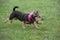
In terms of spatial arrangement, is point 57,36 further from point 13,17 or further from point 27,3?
point 27,3

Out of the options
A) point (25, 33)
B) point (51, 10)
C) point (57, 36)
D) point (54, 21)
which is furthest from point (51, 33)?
point (51, 10)

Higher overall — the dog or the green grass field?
the dog

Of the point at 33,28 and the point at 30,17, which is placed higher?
the point at 30,17

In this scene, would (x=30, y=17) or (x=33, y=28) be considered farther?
(x=33, y=28)

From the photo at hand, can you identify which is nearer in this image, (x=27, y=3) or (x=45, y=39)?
(x=45, y=39)

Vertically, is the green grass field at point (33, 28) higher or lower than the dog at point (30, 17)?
lower

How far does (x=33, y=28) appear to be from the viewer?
7.07m

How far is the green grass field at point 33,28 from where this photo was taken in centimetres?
648

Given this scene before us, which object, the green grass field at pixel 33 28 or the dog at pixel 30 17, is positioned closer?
the green grass field at pixel 33 28

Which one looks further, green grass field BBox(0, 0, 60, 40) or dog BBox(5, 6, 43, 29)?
dog BBox(5, 6, 43, 29)

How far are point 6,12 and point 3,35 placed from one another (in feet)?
8.05

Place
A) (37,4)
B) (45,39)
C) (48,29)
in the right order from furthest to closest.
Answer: (37,4)
(48,29)
(45,39)

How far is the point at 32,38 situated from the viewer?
6402 mm

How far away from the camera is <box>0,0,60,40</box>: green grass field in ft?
21.3
